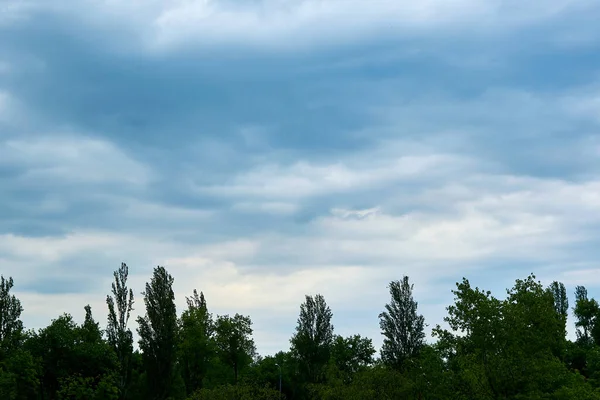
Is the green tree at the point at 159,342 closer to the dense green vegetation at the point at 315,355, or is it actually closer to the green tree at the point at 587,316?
the dense green vegetation at the point at 315,355

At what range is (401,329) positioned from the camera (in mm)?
84500

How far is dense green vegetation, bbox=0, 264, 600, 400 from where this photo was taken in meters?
41.7

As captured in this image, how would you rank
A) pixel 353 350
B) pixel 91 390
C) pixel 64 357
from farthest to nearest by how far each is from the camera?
pixel 353 350 → pixel 64 357 → pixel 91 390

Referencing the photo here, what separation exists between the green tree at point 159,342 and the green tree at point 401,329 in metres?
26.1

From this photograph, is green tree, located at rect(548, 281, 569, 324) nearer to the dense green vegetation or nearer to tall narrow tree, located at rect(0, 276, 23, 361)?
the dense green vegetation

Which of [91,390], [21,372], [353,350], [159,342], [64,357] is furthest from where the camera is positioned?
[353,350]

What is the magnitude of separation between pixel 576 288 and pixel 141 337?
103775 millimetres

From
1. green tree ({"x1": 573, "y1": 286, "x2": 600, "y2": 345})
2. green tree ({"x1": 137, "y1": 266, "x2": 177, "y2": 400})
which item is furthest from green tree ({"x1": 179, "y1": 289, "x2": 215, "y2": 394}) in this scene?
green tree ({"x1": 573, "y1": 286, "x2": 600, "y2": 345})

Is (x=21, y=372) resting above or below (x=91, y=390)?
above

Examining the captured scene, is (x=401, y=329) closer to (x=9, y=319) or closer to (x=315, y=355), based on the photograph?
(x=315, y=355)

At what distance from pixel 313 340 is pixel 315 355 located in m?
2.99

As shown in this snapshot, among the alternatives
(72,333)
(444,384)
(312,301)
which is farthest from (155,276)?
(444,384)

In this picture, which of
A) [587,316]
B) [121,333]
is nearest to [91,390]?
[121,333]

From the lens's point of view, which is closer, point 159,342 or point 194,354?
point 159,342
